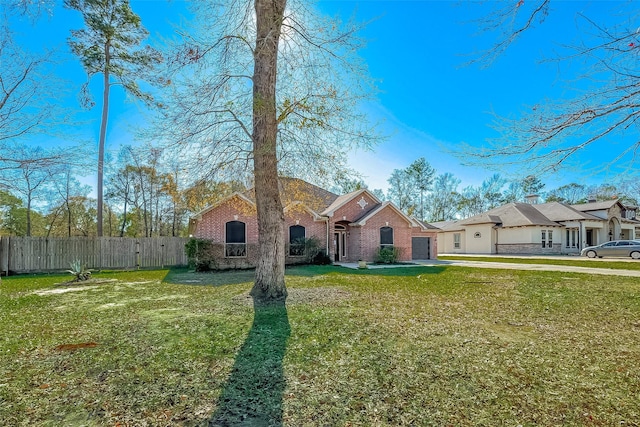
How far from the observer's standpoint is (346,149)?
7.30 metres

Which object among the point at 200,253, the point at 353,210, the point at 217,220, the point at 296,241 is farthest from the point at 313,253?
the point at 200,253

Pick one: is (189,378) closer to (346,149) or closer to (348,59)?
(346,149)

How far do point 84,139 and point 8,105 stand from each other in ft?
4.36

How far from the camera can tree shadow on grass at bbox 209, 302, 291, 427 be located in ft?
8.18

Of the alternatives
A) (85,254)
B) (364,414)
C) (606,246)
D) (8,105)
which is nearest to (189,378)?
(364,414)

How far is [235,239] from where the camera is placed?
16.3 meters

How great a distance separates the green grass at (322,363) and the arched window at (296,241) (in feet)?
34.3

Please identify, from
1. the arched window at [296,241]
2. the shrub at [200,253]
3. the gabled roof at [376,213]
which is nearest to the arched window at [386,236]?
the gabled roof at [376,213]

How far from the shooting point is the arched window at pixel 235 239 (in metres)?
16.1

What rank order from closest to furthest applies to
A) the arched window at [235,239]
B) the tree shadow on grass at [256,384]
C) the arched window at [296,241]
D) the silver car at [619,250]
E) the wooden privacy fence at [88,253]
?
the tree shadow on grass at [256,384]
the wooden privacy fence at [88,253]
the arched window at [235,239]
the arched window at [296,241]
the silver car at [619,250]

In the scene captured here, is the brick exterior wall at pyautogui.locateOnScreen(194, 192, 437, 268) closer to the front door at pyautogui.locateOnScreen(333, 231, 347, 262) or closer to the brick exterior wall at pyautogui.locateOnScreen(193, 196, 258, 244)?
the brick exterior wall at pyautogui.locateOnScreen(193, 196, 258, 244)

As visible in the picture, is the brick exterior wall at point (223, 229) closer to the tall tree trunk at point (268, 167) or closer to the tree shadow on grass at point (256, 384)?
the tall tree trunk at point (268, 167)

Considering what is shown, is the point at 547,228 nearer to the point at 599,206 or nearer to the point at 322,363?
the point at 599,206

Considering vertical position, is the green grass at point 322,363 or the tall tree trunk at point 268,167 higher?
the tall tree trunk at point 268,167
